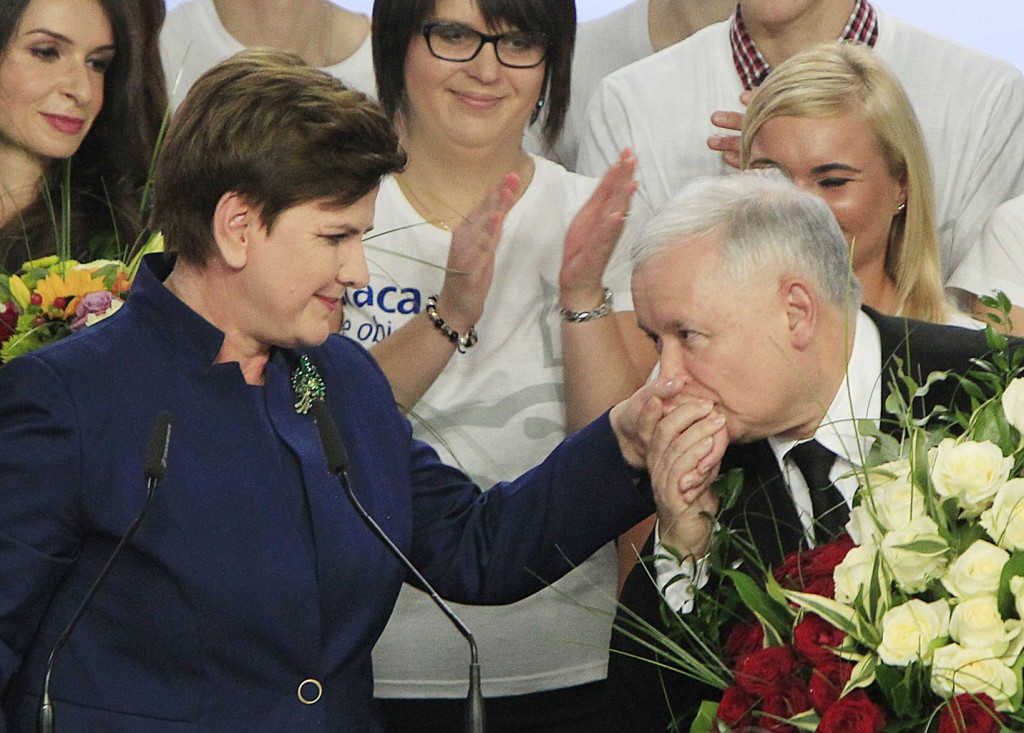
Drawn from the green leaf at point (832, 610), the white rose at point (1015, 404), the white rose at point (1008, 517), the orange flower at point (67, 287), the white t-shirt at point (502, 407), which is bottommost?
the white t-shirt at point (502, 407)

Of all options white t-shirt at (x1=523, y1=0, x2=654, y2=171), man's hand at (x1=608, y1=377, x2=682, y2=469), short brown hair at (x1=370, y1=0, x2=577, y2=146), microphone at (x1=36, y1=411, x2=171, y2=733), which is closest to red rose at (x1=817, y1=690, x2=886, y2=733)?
man's hand at (x1=608, y1=377, x2=682, y2=469)

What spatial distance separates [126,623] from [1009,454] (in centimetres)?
94

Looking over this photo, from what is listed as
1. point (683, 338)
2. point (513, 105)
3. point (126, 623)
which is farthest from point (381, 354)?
point (126, 623)

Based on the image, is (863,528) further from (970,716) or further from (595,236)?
(595,236)

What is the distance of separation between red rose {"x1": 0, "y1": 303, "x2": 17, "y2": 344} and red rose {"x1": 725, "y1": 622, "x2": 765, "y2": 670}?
1.09 meters

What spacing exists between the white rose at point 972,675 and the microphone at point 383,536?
456 mm

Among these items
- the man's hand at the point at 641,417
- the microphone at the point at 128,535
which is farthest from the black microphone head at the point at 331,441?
the man's hand at the point at 641,417

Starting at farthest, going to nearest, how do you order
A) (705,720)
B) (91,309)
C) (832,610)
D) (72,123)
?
1. (72,123)
2. (91,309)
3. (705,720)
4. (832,610)

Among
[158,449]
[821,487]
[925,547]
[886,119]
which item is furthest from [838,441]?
[158,449]

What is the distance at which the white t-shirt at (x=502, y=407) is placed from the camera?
8.28 feet

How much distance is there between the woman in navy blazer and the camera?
69.1 inches

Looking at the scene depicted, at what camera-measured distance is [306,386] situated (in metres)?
1.97

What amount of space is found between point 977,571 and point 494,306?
126 centimetres

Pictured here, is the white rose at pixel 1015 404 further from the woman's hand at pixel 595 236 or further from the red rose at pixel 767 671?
the woman's hand at pixel 595 236
